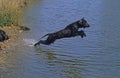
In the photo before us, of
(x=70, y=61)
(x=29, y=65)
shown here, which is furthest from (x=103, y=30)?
(x=29, y=65)

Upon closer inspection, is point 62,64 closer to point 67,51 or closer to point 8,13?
point 67,51

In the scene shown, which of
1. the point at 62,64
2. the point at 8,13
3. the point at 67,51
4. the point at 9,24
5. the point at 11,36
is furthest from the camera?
the point at 8,13

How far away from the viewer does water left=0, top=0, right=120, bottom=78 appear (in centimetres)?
1035

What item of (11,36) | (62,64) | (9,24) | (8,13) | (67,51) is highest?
(8,13)

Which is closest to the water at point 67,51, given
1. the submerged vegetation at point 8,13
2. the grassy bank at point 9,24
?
the grassy bank at point 9,24

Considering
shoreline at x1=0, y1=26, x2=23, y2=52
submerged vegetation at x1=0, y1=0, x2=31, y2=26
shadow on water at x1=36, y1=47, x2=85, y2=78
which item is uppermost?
submerged vegetation at x1=0, y1=0, x2=31, y2=26

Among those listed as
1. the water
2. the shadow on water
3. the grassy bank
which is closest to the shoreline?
the grassy bank

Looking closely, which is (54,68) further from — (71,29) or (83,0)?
(83,0)

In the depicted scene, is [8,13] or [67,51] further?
[8,13]

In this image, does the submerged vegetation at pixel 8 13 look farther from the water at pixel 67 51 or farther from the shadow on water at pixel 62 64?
the shadow on water at pixel 62 64

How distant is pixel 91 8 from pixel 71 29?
948 cm

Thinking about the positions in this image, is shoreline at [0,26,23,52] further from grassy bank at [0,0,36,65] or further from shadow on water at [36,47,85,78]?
shadow on water at [36,47,85,78]

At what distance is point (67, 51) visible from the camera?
12.6 metres

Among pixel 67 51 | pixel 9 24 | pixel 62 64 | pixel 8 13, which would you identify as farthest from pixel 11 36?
pixel 62 64
